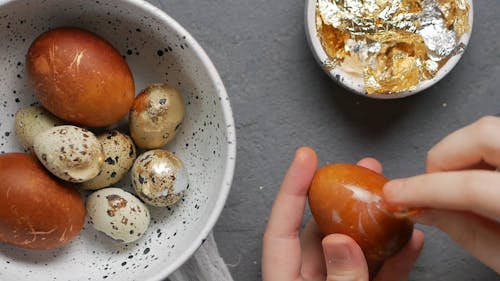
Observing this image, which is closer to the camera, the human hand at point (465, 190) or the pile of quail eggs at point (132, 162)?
the human hand at point (465, 190)

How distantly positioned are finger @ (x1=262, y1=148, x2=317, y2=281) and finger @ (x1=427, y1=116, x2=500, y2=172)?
14 centimetres

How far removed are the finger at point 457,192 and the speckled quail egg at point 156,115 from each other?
0.28 meters

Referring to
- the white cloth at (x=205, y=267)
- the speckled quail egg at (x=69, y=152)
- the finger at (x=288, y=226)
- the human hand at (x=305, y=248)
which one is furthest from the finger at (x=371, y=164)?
the speckled quail egg at (x=69, y=152)

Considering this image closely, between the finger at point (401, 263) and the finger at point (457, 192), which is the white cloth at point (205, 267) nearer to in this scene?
the finger at point (401, 263)

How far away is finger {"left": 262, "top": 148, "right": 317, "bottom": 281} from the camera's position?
739 mm

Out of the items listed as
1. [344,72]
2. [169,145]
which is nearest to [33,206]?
[169,145]

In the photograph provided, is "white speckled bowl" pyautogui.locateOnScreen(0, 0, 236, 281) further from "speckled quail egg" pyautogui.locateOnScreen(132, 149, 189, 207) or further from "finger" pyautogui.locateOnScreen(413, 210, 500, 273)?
"finger" pyautogui.locateOnScreen(413, 210, 500, 273)

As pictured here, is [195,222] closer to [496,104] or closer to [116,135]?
[116,135]

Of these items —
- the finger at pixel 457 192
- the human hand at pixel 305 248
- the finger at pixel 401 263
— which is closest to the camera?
the finger at pixel 457 192

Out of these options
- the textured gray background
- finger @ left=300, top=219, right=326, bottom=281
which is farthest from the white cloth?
finger @ left=300, top=219, right=326, bottom=281

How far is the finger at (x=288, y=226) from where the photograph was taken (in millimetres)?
739

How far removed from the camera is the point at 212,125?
77cm

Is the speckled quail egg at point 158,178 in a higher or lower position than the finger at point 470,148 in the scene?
lower

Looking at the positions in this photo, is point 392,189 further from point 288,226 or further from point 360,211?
point 288,226
